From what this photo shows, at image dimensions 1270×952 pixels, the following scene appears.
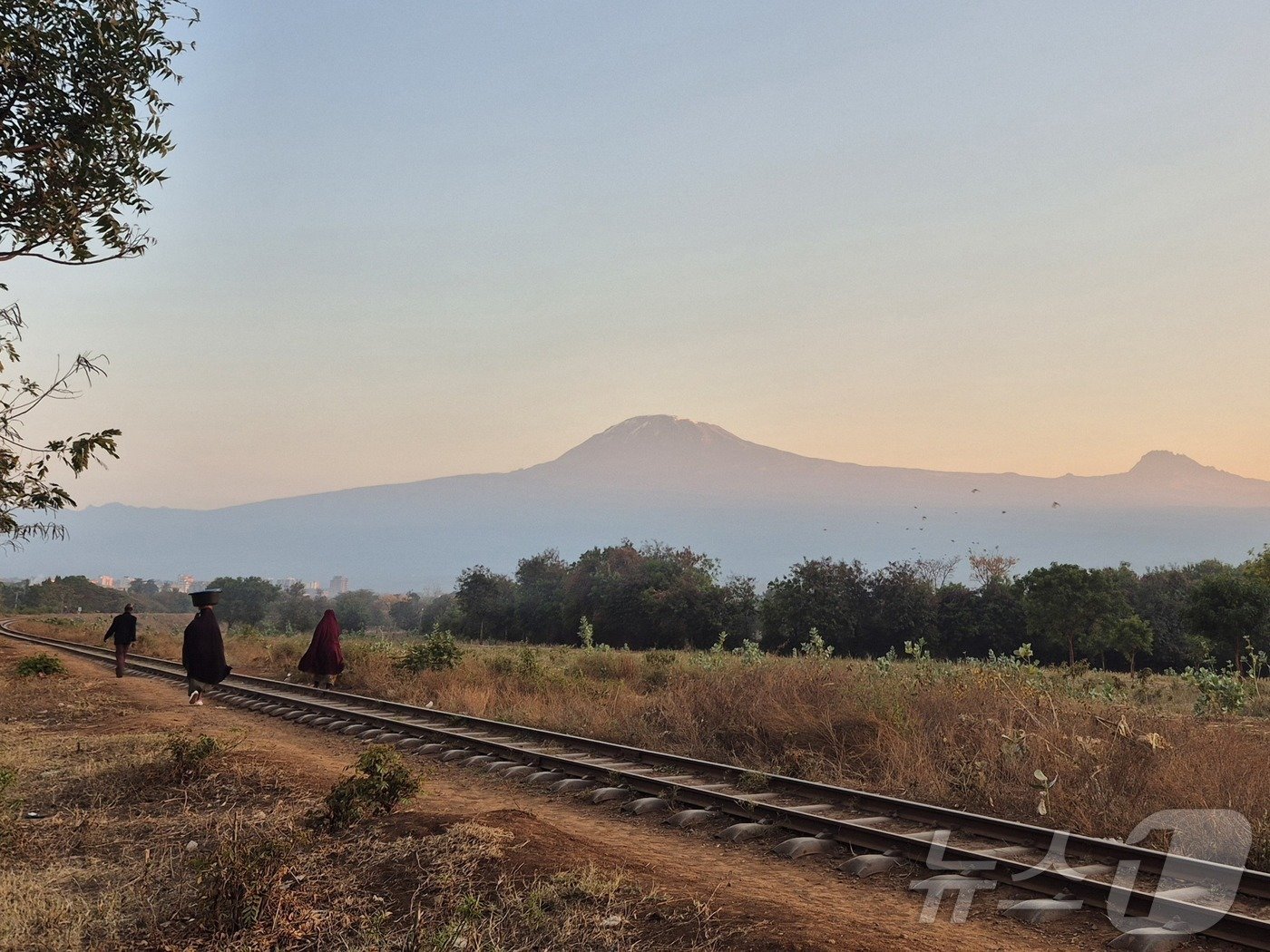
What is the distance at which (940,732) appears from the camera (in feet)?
37.0

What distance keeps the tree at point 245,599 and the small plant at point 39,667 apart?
109 m

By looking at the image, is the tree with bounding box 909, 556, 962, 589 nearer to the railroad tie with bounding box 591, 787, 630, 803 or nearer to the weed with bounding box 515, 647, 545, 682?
the weed with bounding box 515, 647, 545, 682

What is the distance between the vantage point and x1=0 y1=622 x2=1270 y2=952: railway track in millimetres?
6277

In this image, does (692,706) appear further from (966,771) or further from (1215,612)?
(1215,612)

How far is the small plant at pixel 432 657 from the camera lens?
22016 millimetres

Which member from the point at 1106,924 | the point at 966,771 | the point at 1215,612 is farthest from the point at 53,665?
the point at 1215,612

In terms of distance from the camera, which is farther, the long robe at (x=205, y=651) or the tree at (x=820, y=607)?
the tree at (x=820, y=607)

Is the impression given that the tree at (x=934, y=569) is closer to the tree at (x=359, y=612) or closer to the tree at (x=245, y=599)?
the tree at (x=359, y=612)

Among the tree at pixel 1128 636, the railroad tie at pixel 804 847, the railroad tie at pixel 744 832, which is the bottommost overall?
the railroad tie at pixel 744 832

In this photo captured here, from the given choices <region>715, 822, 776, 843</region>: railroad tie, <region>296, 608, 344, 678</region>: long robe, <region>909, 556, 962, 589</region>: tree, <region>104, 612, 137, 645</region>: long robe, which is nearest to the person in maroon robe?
<region>296, 608, 344, 678</region>: long robe

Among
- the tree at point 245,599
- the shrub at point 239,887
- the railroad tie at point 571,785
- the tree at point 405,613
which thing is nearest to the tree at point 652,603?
the railroad tie at point 571,785

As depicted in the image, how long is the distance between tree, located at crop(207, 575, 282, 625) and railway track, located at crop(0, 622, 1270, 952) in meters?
126

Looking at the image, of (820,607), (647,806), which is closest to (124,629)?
(647,806)

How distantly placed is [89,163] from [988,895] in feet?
45.0
